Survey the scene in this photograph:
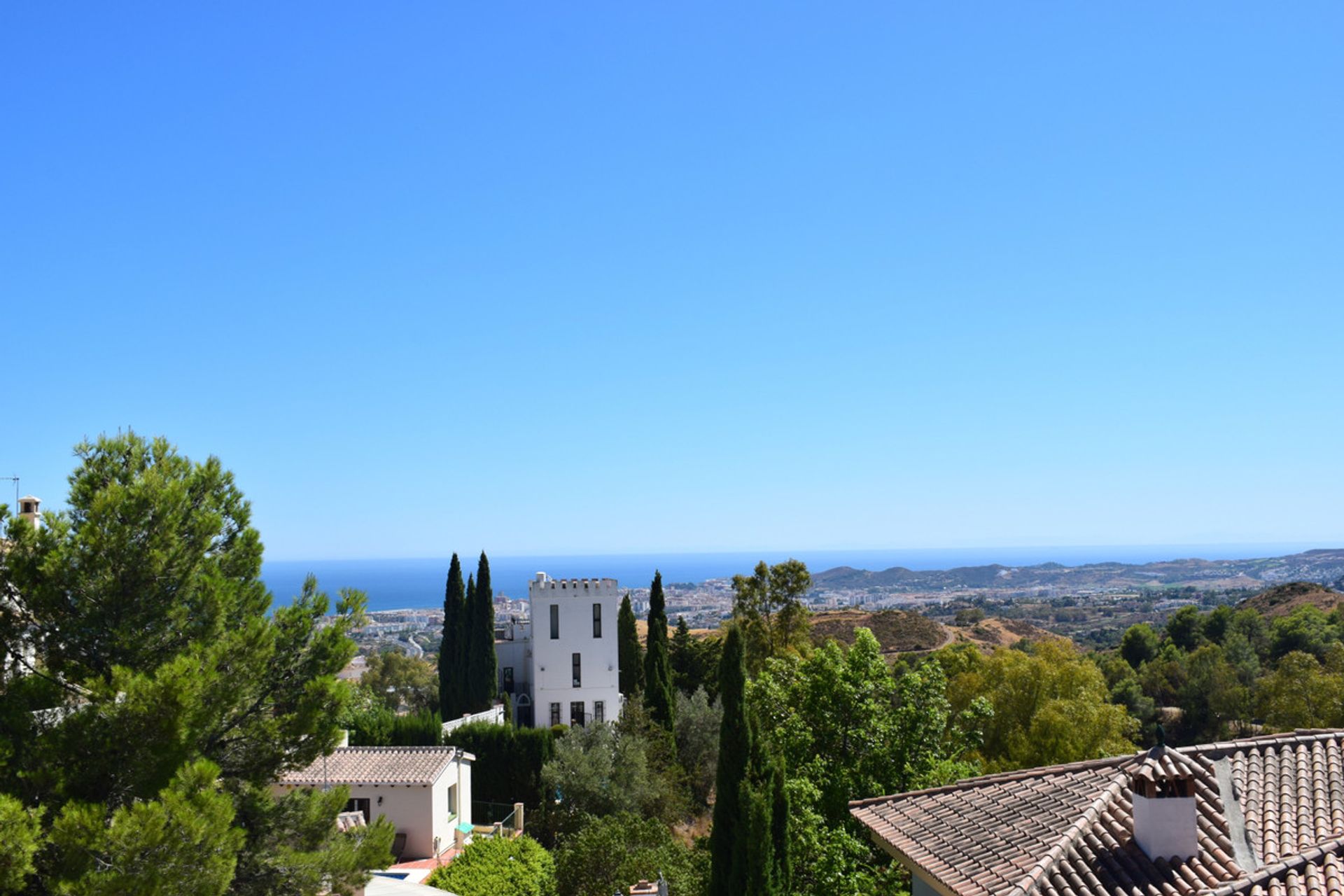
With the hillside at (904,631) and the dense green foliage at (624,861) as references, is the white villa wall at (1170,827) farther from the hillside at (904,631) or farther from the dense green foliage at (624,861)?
the hillside at (904,631)

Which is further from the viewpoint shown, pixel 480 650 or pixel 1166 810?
pixel 480 650

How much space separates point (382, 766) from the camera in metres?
26.1

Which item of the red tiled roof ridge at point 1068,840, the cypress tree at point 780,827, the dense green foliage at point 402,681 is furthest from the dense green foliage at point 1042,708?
the dense green foliage at point 402,681

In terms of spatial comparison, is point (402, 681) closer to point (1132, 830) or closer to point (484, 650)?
point (484, 650)

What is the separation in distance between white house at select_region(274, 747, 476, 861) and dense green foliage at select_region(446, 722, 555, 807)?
166 inches

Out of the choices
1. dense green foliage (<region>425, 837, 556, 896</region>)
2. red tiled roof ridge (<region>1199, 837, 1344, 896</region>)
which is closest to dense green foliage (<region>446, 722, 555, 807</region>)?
dense green foliage (<region>425, 837, 556, 896</region>)

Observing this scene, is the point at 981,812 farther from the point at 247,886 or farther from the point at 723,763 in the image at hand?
the point at 247,886

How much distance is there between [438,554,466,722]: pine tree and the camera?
1526 inches

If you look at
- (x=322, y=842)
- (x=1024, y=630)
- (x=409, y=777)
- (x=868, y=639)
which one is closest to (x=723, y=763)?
(x=868, y=639)

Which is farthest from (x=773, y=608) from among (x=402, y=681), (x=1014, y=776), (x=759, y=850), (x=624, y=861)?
(x=402, y=681)

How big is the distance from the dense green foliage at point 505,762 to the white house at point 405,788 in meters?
4.22

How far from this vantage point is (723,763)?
1722 centimetres

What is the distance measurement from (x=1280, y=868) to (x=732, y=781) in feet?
34.4

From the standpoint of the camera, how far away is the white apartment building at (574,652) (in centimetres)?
3784
